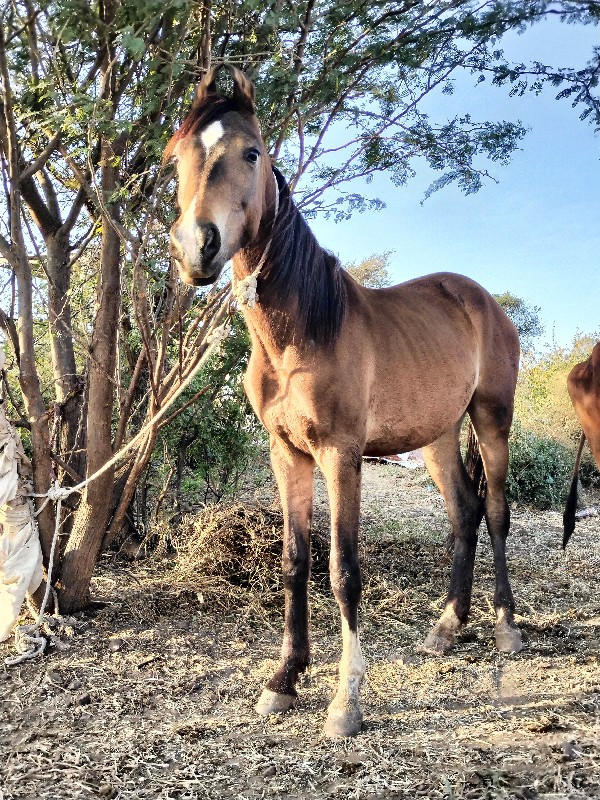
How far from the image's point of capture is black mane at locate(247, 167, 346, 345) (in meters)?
2.79

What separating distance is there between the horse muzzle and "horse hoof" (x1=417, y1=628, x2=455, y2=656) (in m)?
2.50

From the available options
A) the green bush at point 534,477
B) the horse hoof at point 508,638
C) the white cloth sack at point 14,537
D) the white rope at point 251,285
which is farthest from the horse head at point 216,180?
the green bush at point 534,477

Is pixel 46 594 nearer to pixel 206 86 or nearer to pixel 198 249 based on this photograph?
pixel 198 249

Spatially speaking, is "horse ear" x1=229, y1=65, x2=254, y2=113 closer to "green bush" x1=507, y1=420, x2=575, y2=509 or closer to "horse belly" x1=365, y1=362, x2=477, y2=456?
"horse belly" x1=365, y1=362, x2=477, y2=456

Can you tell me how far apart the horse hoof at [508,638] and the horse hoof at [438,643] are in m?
0.27

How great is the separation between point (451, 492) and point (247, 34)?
127 inches

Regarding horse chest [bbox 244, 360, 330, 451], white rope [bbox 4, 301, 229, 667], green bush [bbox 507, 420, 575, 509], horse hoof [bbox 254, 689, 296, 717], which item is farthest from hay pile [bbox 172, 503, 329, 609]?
green bush [bbox 507, 420, 575, 509]

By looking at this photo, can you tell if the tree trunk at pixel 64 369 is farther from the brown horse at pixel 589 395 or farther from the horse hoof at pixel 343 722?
the brown horse at pixel 589 395

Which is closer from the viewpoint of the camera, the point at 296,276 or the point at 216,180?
the point at 216,180

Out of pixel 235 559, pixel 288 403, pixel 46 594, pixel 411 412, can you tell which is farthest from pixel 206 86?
pixel 235 559

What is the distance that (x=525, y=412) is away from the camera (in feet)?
39.2

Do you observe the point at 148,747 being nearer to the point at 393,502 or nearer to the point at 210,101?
the point at 210,101

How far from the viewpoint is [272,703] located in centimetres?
281

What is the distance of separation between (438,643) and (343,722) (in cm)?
123
